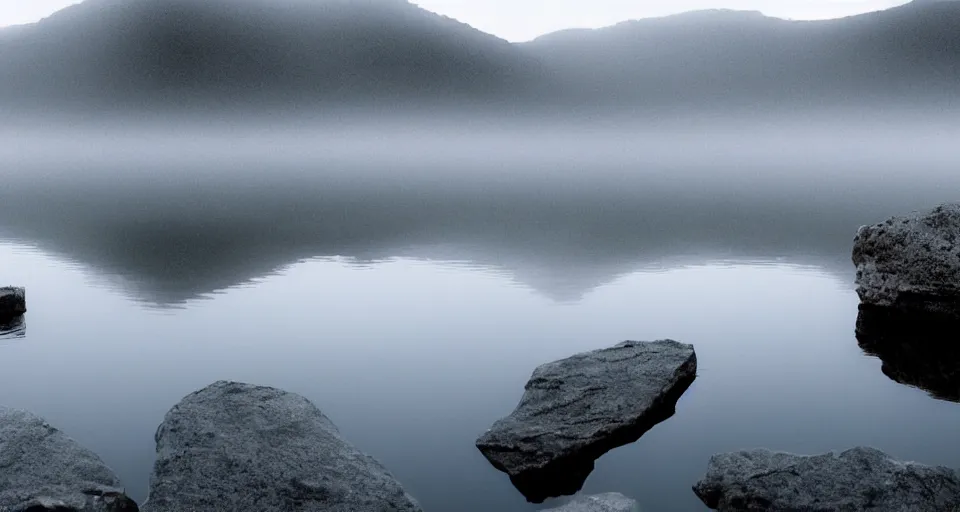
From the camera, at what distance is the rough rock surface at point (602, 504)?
475 cm

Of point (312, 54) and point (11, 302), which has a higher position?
point (312, 54)

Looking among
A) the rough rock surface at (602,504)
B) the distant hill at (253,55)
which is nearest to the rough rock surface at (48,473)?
the rough rock surface at (602,504)

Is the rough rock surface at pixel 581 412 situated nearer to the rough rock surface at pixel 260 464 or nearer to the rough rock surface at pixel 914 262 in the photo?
the rough rock surface at pixel 260 464

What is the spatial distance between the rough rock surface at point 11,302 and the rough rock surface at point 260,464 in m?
4.51

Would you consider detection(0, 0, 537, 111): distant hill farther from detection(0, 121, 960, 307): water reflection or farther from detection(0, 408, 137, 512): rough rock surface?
detection(0, 408, 137, 512): rough rock surface

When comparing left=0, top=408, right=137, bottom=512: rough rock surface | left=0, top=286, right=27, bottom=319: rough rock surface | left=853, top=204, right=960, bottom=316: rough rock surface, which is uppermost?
left=853, top=204, right=960, bottom=316: rough rock surface

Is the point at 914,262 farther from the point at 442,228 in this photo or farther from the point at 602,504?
the point at 442,228

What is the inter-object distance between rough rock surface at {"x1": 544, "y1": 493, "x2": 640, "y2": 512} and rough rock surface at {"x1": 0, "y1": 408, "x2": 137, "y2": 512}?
89.0 inches

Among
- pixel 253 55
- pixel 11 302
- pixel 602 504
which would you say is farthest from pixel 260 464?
pixel 253 55

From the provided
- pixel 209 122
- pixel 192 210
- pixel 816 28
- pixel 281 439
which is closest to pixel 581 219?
pixel 192 210

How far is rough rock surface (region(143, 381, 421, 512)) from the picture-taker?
4.75 m

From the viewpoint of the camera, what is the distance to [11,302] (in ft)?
30.8

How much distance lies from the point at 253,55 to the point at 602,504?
19132 cm

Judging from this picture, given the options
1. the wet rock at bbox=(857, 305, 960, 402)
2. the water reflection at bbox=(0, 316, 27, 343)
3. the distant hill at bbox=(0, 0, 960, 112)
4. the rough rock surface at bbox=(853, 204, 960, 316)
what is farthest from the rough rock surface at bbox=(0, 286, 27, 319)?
the distant hill at bbox=(0, 0, 960, 112)
